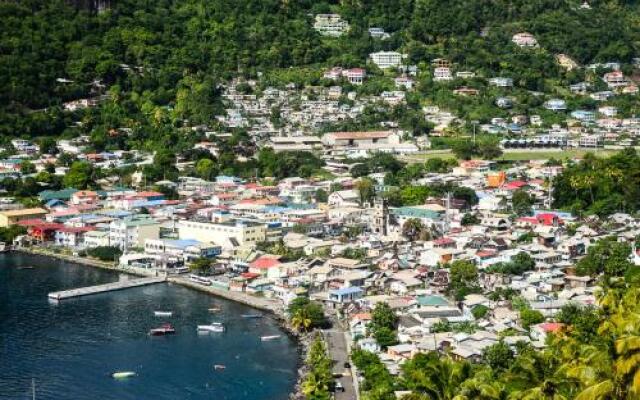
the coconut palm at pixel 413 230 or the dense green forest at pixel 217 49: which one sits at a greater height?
the dense green forest at pixel 217 49

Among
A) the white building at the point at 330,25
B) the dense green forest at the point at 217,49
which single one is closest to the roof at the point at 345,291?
the dense green forest at the point at 217,49

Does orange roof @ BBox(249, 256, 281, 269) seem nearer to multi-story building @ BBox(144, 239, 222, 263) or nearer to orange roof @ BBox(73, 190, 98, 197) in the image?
multi-story building @ BBox(144, 239, 222, 263)

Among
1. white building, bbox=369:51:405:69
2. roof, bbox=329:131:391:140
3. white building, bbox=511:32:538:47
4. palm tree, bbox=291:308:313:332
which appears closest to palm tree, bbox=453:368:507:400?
palm tree, bbox=291:308:313:332

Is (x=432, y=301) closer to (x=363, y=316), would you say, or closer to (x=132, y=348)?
(x=363, y=316)

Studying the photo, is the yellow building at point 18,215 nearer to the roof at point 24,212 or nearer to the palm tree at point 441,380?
the roof at point 24,212

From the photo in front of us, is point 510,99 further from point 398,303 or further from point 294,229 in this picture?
point 398,303

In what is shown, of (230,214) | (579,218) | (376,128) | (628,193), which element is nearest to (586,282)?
(579,218)
